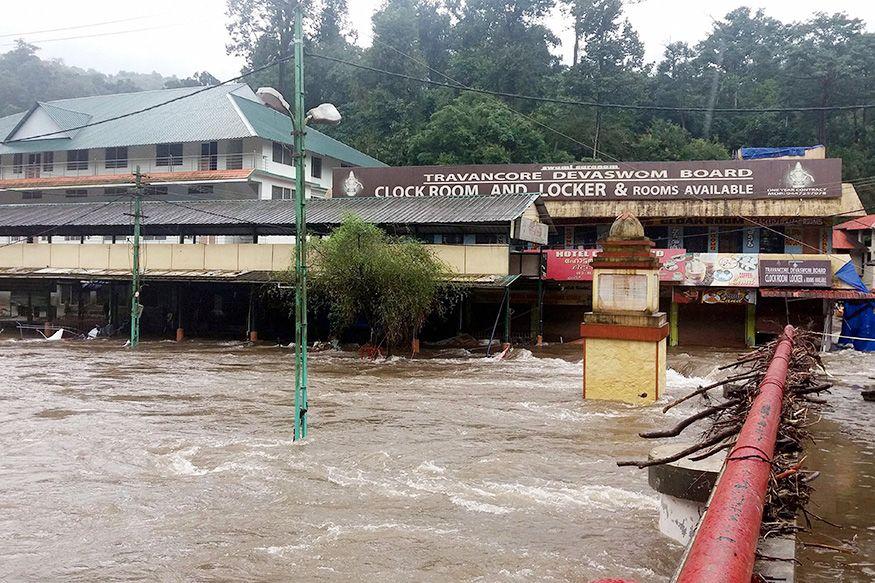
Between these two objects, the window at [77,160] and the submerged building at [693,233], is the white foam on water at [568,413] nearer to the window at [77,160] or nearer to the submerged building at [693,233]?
the submerged building at [693,233]

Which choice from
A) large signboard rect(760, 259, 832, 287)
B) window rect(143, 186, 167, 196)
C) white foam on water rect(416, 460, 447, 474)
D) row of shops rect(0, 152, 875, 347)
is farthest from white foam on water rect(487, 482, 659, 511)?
window rect(143, 186, 167, 196)

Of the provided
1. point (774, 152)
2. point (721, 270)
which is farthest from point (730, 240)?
point (774, 152)

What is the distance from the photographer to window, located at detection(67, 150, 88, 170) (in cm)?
4434

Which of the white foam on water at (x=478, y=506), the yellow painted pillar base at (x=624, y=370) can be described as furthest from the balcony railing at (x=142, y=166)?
the white foam on water at (x=478, y=506)

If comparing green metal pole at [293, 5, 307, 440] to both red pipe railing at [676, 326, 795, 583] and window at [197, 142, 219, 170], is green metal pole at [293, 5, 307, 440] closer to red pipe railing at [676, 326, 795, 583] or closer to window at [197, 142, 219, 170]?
red pipe railing at [676, 326, 795, 583]

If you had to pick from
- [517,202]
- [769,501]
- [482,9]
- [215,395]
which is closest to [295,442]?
[215,395]

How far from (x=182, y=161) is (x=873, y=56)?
134 feet

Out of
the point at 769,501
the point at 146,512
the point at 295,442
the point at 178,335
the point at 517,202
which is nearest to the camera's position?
the point at 769,501

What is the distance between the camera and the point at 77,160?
146 feet

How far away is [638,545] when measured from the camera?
6.56 metres

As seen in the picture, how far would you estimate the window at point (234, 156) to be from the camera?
40.9 metres

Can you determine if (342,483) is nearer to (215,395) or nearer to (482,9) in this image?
(215,395)

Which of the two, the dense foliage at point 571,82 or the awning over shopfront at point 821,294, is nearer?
the awning over shopfront at point 821,294

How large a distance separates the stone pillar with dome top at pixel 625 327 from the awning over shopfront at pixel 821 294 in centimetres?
1239
